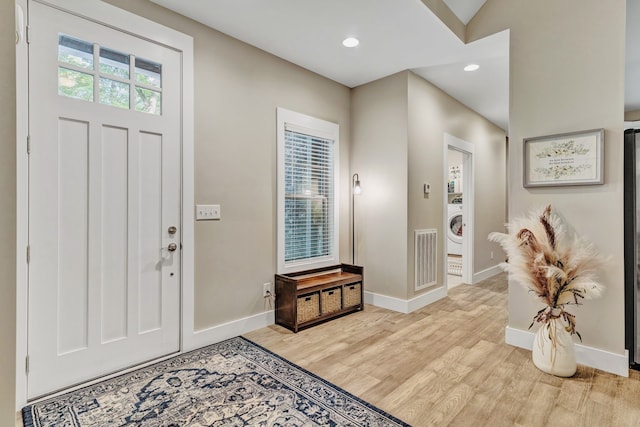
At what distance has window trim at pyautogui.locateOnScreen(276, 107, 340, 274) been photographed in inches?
127

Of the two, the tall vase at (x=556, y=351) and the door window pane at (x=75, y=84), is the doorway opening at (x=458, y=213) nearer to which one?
the tall vase at (x=556, y=351)

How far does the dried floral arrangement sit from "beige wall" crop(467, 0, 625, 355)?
13 cm

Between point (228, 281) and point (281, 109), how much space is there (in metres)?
1.76

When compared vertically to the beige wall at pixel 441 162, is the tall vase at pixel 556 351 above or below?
below

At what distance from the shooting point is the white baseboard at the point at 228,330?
8.51ft

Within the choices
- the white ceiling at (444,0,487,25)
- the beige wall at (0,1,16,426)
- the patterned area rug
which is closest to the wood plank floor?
the patterned area rug

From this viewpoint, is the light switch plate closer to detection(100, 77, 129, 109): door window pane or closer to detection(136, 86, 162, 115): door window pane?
detection(136, 86, 162, 115): door window pane

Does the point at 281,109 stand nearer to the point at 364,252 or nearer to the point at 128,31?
the point at 128,31

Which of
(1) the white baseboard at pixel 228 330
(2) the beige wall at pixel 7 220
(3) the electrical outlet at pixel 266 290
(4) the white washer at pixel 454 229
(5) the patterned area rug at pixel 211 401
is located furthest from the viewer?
(4) the white washer at pixel 454 229

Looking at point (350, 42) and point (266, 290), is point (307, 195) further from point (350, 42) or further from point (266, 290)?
point (350, 42)

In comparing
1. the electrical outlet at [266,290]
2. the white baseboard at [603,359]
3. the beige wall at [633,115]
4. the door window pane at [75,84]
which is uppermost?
the beige wall at [633,115]

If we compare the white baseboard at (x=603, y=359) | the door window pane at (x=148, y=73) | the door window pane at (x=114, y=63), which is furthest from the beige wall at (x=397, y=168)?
the door window pane at (x=114, y=63)

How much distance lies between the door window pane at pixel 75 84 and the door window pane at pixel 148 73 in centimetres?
32

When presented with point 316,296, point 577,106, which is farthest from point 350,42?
point 316,296
